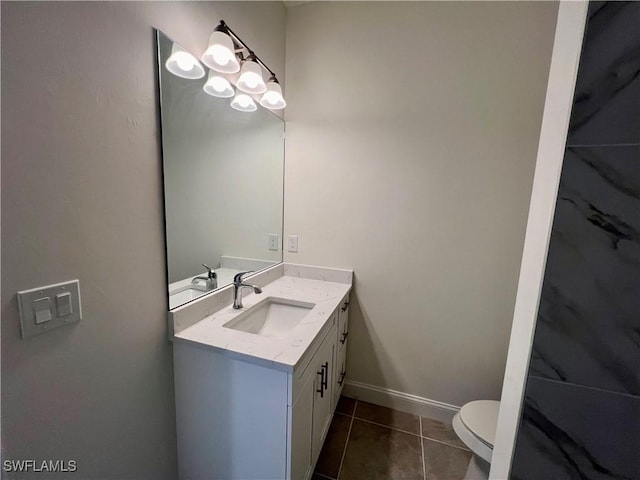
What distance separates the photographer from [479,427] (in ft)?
3.99

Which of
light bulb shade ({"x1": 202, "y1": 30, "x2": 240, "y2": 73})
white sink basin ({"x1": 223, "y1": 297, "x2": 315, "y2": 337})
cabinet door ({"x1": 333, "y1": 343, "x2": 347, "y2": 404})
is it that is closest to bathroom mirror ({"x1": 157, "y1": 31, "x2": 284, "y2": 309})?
light bulb shade ({"x1": 202, "y1": 30, "x2": 240, "y2": 73})

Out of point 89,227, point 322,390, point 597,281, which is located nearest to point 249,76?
point 89,227

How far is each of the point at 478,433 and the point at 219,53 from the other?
2.06 m

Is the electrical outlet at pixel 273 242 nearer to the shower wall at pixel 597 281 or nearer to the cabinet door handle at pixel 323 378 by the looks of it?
the cabinet door handle at pixel 323 378

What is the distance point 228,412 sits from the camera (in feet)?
3.38

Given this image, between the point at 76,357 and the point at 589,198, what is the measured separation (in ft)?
4.50

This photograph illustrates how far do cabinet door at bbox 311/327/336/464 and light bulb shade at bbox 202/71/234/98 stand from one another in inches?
53.5

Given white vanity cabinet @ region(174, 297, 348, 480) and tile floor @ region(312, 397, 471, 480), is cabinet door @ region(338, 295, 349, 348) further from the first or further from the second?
tile floor @ region(312, 397, 471, 480)

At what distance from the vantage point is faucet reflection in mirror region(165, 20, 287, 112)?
3.47ft

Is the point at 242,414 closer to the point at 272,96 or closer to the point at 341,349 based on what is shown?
the point at 341,349

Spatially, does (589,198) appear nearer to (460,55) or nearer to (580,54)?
(580,54)

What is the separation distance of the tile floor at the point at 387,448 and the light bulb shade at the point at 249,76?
6.81 ft

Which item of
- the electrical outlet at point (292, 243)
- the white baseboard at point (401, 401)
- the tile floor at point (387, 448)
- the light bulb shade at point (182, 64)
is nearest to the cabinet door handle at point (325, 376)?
the tile floor at point (387, 448)

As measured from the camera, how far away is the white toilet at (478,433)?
45.5 inches
